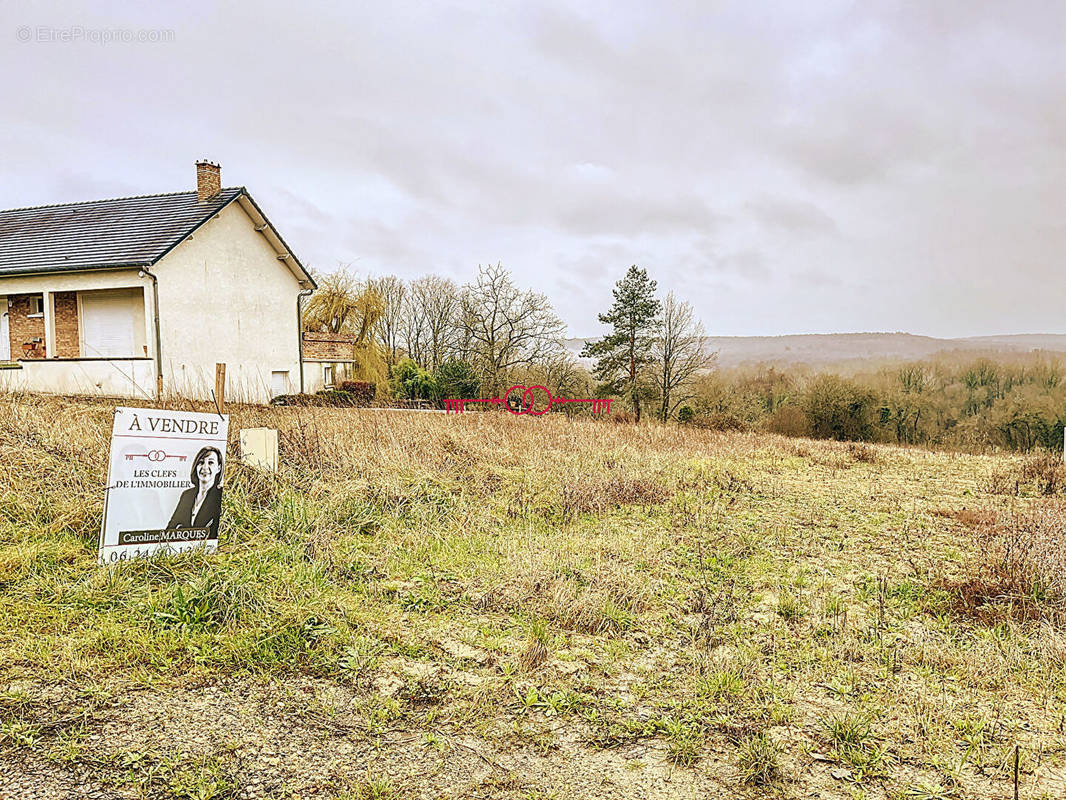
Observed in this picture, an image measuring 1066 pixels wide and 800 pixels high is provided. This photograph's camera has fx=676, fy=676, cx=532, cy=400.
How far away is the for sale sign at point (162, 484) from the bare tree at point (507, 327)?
94.6 feet

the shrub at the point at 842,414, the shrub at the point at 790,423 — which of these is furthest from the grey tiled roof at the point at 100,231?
the shrub at the point at 842,414

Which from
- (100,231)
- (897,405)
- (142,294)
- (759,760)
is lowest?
(759,760)

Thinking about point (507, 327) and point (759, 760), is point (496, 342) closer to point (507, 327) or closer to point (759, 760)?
point (507, 327)

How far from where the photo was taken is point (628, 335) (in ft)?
128

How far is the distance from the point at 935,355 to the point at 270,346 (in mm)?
48171

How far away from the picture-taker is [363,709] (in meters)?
3.61

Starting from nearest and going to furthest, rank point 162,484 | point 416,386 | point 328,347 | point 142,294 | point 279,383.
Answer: point 162,484 → point 142,294 → point 279,383 → point 328,347 → point 416,386

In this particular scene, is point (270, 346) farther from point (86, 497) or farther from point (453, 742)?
point (453, 742)

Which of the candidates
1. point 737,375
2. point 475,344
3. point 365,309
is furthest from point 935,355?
point 365,309

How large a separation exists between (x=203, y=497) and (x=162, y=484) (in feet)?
1.19

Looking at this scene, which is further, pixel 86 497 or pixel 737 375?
pixel 737 375

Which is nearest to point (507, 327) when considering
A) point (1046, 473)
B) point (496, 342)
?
point (496, 342)

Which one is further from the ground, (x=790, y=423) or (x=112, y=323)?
(x=112, y=323)

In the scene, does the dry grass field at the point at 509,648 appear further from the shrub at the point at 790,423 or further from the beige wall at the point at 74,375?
the shrub at the point at 790,423
